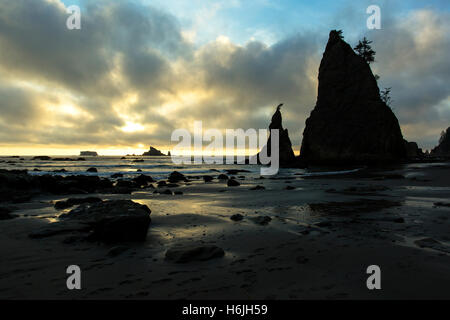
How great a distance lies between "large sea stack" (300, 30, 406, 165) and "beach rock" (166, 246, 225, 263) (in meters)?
50.9

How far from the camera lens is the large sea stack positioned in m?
49.1

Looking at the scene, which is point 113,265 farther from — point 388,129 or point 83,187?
point 388,129

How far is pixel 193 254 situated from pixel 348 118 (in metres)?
55.6

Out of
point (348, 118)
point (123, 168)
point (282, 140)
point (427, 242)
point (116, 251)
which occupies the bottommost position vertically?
point (116, 251)

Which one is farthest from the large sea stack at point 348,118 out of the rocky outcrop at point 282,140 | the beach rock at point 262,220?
the beach rock at point 262,220

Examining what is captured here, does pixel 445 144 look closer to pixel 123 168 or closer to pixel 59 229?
pixel 123 168

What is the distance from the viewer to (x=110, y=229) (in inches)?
219

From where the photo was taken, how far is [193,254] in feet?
14.5

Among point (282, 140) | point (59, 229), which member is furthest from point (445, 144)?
point (59, 229)

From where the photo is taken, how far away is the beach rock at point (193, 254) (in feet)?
14.1

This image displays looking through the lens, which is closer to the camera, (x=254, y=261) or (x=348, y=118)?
(x=254, y=261)

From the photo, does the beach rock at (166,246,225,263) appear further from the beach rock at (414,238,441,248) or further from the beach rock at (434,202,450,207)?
the beach rock at (434,202,450,207)
